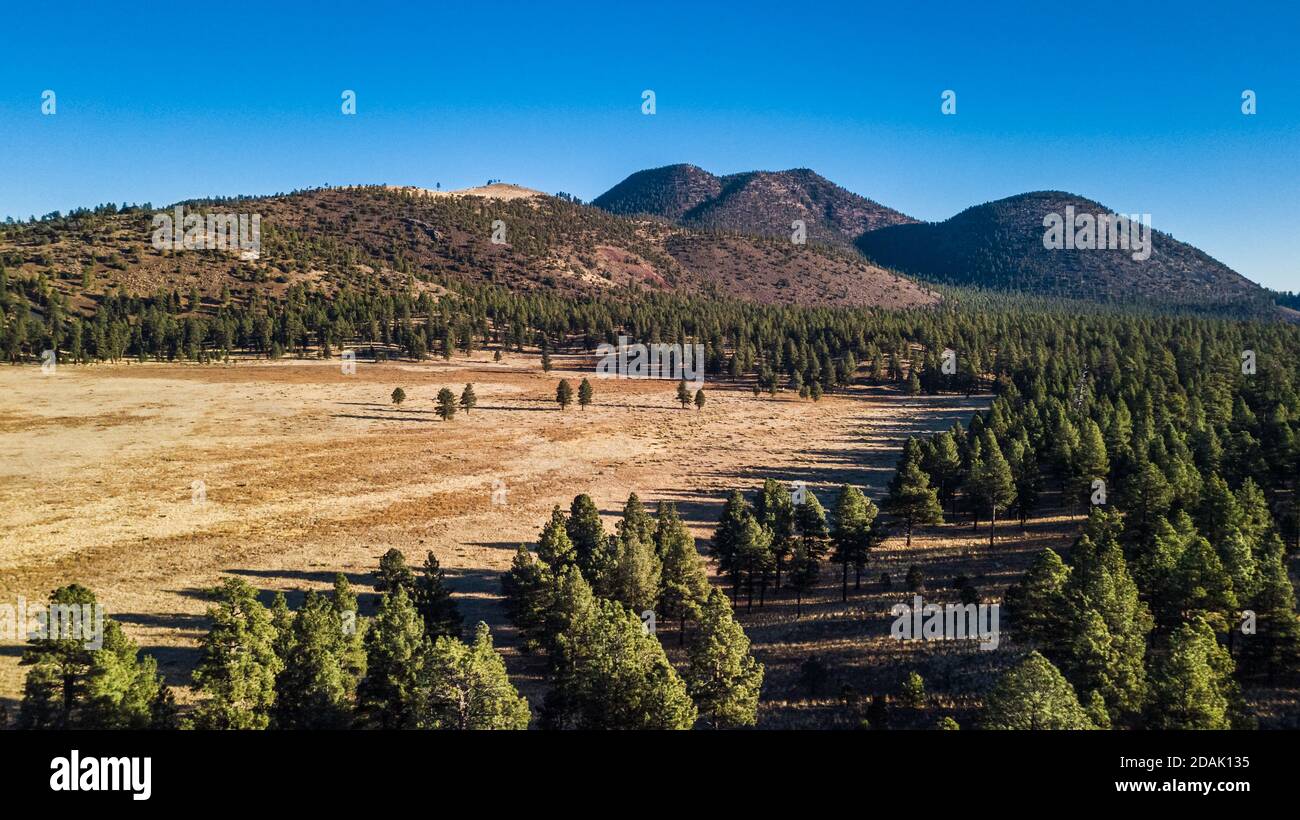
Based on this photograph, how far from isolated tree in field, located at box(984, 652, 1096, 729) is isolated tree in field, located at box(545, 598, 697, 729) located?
12681 mm

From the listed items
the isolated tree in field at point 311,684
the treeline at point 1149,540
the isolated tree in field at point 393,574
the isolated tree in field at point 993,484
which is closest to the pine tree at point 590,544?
the isolated tree in field at point 393,574

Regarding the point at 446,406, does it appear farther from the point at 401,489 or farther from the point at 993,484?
the point at 993,484

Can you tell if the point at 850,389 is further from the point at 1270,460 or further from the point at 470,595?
the point at 470,595

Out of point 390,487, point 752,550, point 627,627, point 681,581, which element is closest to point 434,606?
point 627,627

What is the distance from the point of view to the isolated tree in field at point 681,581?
4541cm

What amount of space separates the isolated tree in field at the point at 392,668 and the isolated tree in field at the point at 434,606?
578 centimetres

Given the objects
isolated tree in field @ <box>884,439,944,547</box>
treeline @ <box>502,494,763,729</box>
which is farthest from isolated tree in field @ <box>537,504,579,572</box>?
isolated tree in field @ <box>884,439,944,547</box>

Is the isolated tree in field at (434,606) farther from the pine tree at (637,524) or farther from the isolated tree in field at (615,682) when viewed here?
the pine tree at (637,524)

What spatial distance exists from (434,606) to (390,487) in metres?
41.8

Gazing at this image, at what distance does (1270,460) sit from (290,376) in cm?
17065
